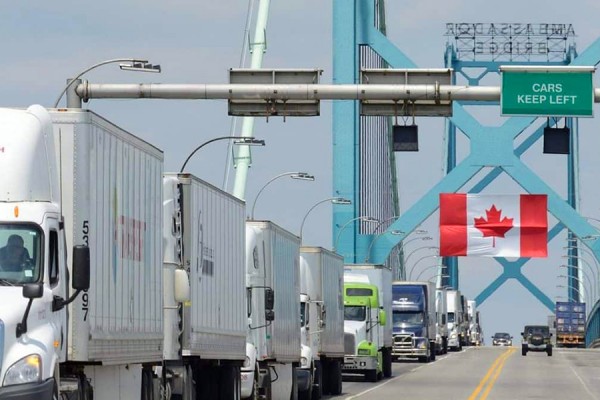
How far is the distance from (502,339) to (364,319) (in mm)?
103103

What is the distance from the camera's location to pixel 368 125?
2985 inches

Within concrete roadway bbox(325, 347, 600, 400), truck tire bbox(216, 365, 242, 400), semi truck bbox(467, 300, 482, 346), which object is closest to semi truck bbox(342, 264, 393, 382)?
concrete roadway bbox(325, 347, 600, 400)

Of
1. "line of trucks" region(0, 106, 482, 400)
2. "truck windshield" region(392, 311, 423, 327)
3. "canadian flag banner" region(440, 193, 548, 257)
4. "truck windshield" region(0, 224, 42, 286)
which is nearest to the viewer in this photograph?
"truck windshield" region(0, 224, 42, 286)

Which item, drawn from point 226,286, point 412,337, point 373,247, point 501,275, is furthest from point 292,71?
point 501,275

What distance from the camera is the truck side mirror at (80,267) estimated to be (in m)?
13.5

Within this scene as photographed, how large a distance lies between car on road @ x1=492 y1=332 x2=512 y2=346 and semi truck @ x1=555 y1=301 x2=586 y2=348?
24.6 m

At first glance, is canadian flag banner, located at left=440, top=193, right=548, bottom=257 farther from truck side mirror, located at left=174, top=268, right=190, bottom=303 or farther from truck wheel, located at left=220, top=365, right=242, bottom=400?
truck side mirror, located at left=174, top=268, right=190, bottom=303

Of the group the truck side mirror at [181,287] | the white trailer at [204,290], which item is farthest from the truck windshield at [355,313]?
the truck side mirror at [181,287]

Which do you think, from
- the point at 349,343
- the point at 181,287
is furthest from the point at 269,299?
the point at 349,343

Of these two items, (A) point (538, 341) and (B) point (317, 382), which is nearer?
(B) point (317, 382)

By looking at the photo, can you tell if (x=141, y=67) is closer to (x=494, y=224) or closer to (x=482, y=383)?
(x=482, y=383)

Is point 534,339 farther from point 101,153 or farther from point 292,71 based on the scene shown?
point 101,153

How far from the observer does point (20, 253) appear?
13523mm

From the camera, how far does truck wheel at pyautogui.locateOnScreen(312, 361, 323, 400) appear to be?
3397 cm
